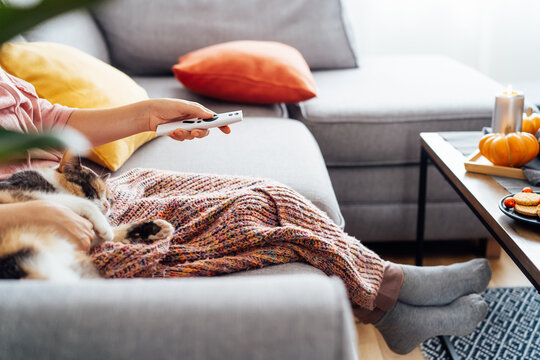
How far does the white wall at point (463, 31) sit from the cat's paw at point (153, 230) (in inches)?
85.5

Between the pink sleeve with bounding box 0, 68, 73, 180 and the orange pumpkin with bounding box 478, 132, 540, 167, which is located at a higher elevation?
the pink sleeve with bounding box 0, 68, 73, 180

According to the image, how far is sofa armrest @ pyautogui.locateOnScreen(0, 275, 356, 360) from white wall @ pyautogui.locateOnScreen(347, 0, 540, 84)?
8.29 feet

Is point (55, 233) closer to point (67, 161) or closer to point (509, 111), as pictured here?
point (67, 161)

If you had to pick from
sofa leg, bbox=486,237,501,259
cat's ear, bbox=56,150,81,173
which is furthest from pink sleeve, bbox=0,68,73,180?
sofa leg, bbox=486,237,501,259

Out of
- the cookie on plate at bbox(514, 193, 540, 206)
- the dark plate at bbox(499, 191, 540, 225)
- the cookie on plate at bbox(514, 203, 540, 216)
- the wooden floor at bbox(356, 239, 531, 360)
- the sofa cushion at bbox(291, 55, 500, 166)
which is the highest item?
the cookie on plate at bbox(514, 193, 540, 206)

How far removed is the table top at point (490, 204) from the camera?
0.87 metres

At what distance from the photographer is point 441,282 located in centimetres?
117

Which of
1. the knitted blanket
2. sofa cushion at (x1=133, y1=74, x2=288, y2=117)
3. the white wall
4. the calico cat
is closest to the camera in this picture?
the calico cat

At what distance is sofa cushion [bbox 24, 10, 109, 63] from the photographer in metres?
1.66

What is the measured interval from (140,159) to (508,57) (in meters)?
2.30

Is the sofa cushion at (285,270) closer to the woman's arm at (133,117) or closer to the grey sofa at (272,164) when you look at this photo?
the grey sofa at (272,164)

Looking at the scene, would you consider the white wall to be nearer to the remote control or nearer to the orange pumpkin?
the orange pumpkin

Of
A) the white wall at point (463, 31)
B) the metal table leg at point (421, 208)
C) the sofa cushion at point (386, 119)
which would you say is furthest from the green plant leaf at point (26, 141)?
the white wall at point (463, 31)

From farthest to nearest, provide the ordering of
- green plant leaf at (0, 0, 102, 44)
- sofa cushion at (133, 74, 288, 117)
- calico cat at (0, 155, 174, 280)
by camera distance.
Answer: sofa cushion at (133, 74, 288, 117)
calico cat at (0, 155, 174, 280)
green plant leaf at (0, 0, 102, 44)
